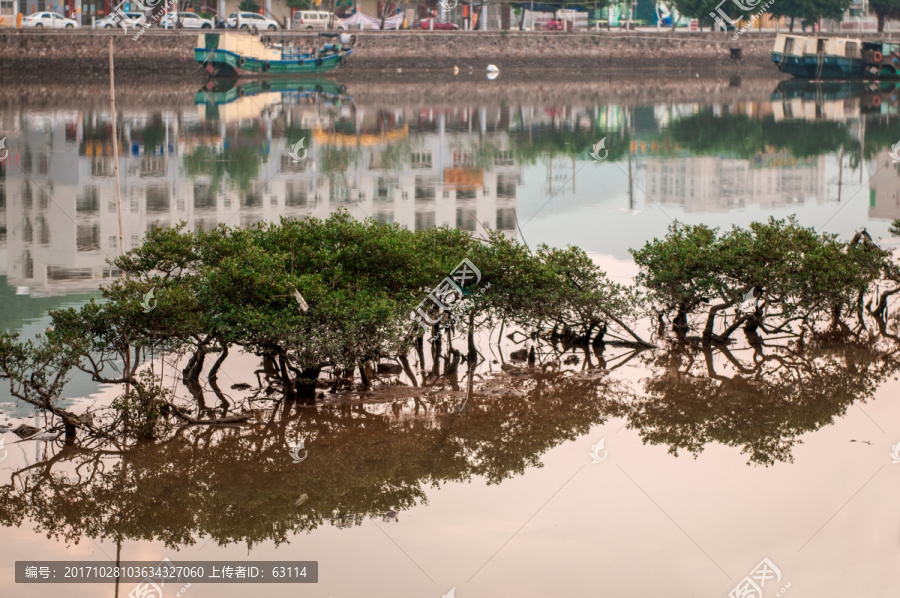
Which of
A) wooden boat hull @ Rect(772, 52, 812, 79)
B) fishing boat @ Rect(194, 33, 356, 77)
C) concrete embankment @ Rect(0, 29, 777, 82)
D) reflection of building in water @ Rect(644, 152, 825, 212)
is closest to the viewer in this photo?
reflection of building in water @ Rect(644, 152, 825, 212)

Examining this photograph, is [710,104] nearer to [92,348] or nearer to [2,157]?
[2,157]

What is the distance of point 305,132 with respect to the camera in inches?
1277

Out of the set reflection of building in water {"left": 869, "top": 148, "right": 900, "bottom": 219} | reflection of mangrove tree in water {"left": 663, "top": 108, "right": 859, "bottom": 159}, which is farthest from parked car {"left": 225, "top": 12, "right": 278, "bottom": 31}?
reflection of building in water {"left": 869, "top": 148, "right": 900, "bottom": 219}

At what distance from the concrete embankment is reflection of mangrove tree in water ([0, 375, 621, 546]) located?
41.0m

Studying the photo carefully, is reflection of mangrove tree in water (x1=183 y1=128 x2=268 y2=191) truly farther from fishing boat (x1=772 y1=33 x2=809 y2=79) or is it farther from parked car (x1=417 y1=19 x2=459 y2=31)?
fishing boat (x1=772 y1=33 x2=809 y2=79)

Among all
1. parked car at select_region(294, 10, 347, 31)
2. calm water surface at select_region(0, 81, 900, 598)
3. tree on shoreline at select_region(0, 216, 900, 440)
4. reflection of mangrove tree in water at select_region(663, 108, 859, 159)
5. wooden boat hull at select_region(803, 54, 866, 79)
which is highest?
parked car at select_region(294, 10, 347, 31)

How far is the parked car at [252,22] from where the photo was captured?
56197 millimetres

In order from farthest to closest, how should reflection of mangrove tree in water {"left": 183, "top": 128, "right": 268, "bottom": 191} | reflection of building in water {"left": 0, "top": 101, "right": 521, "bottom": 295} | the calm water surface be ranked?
1. reflection of mangrove tree in water {"left": 183, "top": 128, "right": 268, "bottom": 191}
2. reflection of building in water {"left": 0, "top": 101, "right": 521, "bottom": 295}
3. the calm water surface

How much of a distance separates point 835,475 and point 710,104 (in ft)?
Answer: 111

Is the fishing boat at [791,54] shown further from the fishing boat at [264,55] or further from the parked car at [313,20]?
the parked car at [313,20]

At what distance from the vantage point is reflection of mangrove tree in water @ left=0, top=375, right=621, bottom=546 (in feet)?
28.3

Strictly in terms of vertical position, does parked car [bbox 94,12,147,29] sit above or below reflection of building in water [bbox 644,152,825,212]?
above

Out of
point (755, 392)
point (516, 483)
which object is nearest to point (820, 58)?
point (755, 392)

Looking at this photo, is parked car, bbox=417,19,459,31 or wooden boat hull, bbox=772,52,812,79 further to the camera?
parked car, bbox=417,19,459,31
